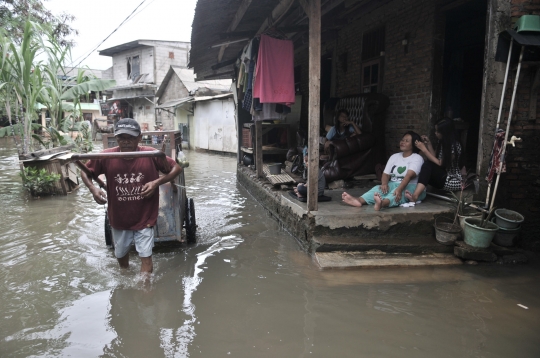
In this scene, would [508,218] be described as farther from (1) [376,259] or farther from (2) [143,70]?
(2) [143,70]

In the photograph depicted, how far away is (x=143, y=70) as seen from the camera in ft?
102

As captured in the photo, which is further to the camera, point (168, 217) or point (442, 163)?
point (442, 163)

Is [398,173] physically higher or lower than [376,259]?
higher

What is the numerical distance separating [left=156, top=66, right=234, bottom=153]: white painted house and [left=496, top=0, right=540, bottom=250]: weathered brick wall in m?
14.8

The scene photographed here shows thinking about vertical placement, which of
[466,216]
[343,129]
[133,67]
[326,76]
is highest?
[133,67]

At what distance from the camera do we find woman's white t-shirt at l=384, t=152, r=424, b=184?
17.8 ft

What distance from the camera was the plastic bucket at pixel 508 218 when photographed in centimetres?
474

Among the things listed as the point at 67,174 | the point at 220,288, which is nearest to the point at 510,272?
the point at 220,288

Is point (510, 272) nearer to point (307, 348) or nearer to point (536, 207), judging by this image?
point (536, 207)

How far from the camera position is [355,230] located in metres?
5.05

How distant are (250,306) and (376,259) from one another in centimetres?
177

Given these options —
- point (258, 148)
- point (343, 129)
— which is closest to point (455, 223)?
point (343, 129)

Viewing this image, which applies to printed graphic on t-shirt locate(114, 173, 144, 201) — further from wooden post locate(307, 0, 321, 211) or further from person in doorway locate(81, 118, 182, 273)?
wooden post locate(307, 0, 321, 211)

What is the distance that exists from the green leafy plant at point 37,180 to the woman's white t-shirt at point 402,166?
25.5 feet
